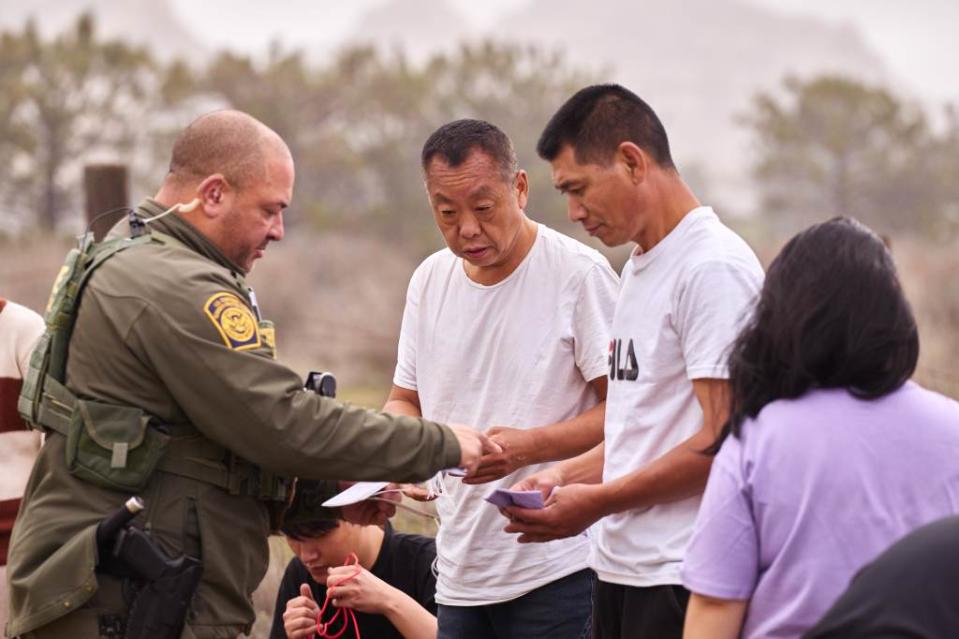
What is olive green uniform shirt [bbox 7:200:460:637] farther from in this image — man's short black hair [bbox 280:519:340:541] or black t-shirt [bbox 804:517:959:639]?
black t-shirt [bbox 804:517:959:639]

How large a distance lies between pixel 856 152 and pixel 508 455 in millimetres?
33789

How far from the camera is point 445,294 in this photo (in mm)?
4461

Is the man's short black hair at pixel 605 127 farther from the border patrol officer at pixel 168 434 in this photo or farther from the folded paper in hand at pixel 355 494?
the folded paper in hand at pixel 355 494

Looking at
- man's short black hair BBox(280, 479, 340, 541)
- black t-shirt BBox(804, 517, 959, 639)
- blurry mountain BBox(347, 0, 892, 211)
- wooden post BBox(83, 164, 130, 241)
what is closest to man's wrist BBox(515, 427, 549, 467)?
man's short black hair BBox(280, 479, 340, 541)

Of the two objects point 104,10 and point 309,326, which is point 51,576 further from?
point 104,10

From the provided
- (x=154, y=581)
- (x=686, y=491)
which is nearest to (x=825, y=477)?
(x=686, y=491)

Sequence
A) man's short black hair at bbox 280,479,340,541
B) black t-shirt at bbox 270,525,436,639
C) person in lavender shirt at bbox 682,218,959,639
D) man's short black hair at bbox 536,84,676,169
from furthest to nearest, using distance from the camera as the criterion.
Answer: black t-shirt at bbox 270,525,436,639 → man's short black hair at bbox 280,479,340,541 → man's short black hair at bbox 536,84,676,169 → person in lavender shirt at bbox 682,218,959,639

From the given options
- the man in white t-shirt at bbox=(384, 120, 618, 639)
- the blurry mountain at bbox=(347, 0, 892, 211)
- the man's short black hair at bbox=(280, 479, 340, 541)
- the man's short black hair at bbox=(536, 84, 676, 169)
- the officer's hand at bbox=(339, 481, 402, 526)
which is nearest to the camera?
the man's short black hair at bbox=(536, 84, 676, 169)

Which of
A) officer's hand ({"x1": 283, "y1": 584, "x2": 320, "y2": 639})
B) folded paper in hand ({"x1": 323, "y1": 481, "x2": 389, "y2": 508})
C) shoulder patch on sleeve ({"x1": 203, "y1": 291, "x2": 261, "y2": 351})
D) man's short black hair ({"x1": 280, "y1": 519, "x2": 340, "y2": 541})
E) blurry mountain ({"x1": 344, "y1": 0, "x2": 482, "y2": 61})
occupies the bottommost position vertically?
officer's hand ({"x1": 283, "y1": 584, "x2": 320, "y2": 639})

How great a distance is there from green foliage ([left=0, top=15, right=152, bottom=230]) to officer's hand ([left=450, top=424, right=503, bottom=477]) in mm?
25252

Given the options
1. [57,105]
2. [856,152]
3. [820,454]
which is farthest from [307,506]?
[856,152]

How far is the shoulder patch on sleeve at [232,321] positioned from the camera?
142 inches

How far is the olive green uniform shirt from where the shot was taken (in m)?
3.59

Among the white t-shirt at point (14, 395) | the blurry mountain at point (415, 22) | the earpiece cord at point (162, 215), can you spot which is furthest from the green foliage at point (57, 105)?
the blurry mountain at point (415, 22)
